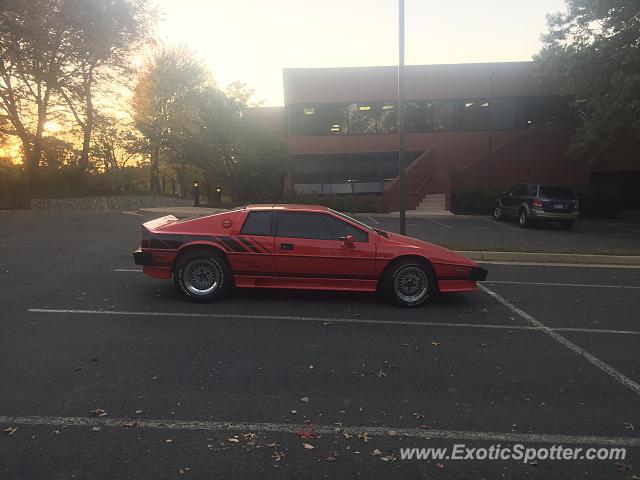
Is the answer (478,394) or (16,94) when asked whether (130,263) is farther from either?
(16,94)

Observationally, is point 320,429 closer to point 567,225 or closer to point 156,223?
point 156,223

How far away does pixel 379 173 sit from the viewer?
2877cm

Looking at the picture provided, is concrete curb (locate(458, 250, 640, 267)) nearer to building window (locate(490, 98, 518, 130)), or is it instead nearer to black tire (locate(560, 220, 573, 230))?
black tire (locate(560, 220, 573, 230))

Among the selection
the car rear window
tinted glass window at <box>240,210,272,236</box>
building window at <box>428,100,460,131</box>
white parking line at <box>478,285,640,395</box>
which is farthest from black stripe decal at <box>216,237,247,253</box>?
building window at <box>428,100,460,131</box>

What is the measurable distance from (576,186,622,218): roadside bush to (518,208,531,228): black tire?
214 inches

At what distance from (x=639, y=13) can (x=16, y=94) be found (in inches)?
1106

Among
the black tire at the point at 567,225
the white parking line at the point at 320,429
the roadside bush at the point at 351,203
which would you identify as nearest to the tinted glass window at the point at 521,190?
the black tire at the point at 567,225

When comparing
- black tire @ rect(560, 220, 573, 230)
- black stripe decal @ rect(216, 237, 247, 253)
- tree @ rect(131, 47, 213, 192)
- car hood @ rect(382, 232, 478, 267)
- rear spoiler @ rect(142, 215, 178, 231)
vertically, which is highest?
tree @ rect(131, 47, 213, 192)

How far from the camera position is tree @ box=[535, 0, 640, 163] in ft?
58.3

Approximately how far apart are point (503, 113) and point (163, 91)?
69.3 ft

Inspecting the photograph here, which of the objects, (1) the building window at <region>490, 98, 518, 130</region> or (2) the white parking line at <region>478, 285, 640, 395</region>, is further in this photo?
(1) the building window at <region>490, 98, 518, 130</region>

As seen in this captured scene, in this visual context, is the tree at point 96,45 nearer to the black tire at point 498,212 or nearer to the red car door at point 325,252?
the red car door at point 325,252

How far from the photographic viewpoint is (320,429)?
11.7ft

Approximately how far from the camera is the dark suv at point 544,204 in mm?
18469
